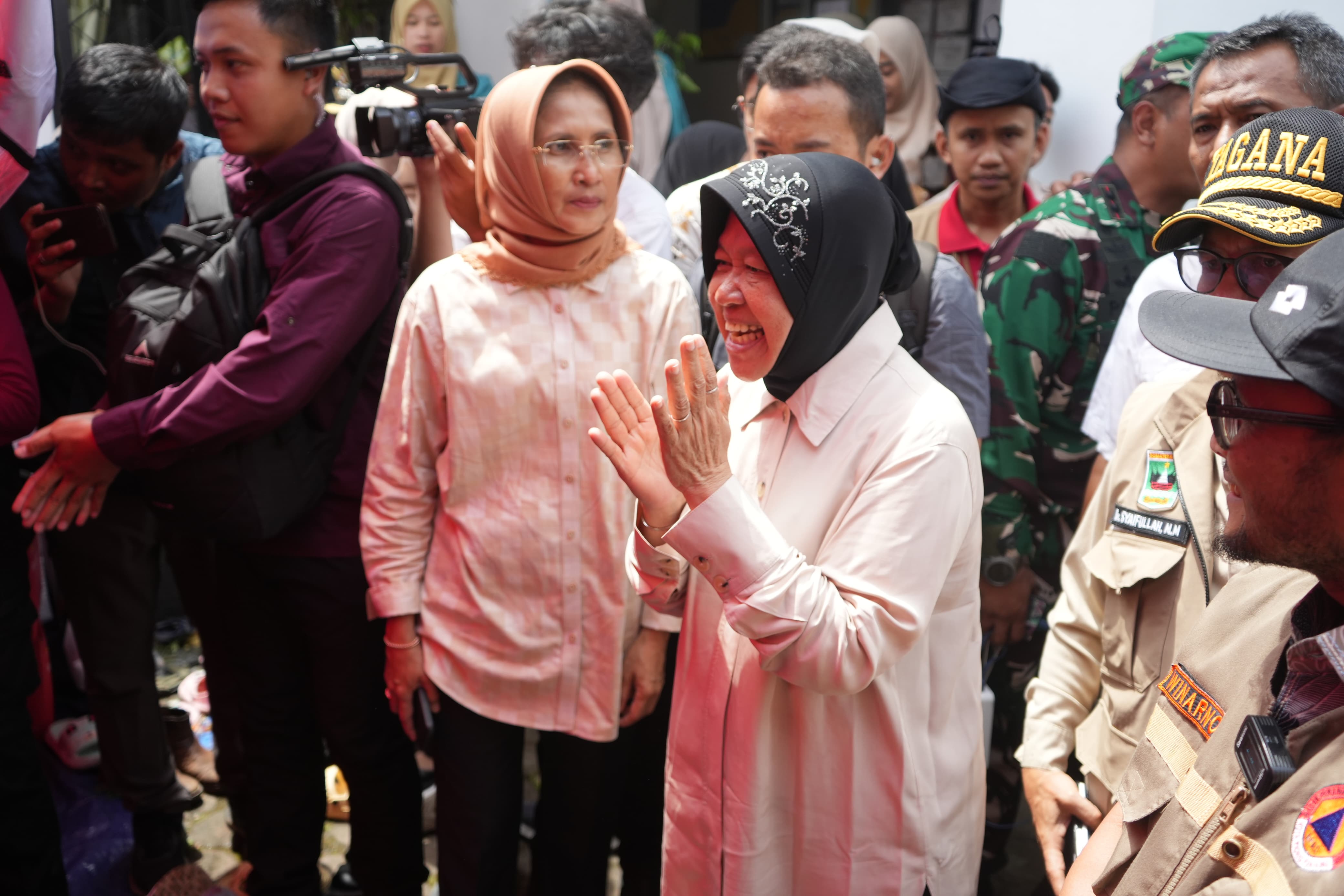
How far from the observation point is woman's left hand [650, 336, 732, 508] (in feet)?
5.00

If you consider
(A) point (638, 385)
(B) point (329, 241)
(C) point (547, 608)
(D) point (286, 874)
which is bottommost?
(D) point (286, 874)

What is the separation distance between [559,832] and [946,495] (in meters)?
1.40

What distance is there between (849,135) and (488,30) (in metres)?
4.11

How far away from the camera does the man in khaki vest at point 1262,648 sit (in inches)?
39.4

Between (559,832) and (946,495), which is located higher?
(946,495)

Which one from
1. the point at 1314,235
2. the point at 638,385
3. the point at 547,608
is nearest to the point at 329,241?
the point at 638,385

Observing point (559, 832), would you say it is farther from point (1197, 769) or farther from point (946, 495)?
point (1197, 769)

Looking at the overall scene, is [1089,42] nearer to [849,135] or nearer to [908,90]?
[908,90]

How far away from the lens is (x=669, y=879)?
188 cm

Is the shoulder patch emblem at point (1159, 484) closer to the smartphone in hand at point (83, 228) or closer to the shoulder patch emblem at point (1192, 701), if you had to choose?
the shoulder patch emblem at point (1192, 701)

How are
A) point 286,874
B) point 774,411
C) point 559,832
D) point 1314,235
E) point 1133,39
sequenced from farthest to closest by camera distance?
point 1133,39, point 286,874, point 559,832, point 774,411, point 1314,235

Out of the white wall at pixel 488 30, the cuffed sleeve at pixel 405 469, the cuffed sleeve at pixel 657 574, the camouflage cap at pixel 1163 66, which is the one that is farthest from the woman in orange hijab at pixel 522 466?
the white wall at pixel 488 30

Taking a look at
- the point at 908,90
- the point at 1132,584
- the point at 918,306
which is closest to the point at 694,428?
the point at 1132,584

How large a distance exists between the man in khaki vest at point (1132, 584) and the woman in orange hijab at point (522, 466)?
833 millimetres
